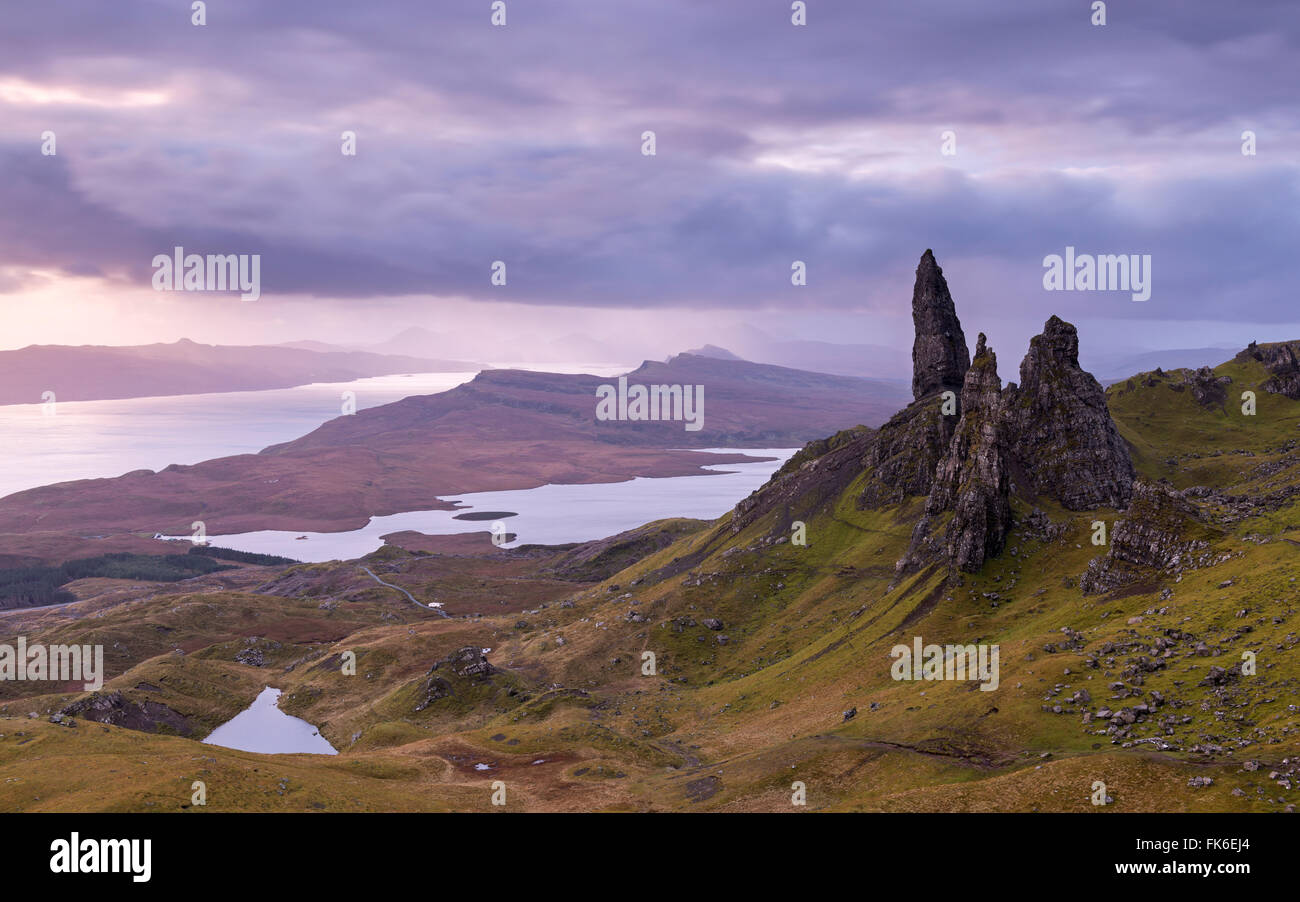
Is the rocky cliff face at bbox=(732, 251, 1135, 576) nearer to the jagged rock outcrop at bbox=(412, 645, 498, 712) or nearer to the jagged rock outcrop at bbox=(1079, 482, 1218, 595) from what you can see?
the jagged rock outcrop at bbox=(1079, 482, 1218, 595)

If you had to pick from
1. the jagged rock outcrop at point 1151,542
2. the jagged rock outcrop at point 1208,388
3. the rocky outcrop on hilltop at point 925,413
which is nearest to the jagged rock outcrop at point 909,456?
the rocky outcrop on hilltop at point 925,413

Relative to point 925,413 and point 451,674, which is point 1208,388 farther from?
point 451,674

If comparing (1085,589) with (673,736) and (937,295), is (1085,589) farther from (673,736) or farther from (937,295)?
(937,295)

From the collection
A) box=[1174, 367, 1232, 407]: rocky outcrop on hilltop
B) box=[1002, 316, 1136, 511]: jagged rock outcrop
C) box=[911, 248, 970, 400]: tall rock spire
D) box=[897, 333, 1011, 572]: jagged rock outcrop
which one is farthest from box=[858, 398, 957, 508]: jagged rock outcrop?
box=[1174, 367, 1232, 407]: rocky outcrop on hilltop

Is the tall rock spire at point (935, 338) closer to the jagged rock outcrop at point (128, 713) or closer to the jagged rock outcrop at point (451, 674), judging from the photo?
the jagged rock outcrop at point (451, 674)

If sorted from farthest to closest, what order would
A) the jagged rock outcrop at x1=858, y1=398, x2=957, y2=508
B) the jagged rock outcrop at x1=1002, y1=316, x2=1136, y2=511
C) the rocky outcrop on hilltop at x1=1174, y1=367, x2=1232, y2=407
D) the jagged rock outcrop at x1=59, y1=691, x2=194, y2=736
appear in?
the rocky outcrop on hilltop at x1=1174, y1=367, x2=1232, y2=407 → the jagged rock outcrop at x1=858, y1=398, x2=957, y2=508 → the jagged rock outcrop at x1=59, y1=691, x2=194, y2=736 → the jagged rock outcrop at x1=1002, y1=316, x2=1136, y2=511
